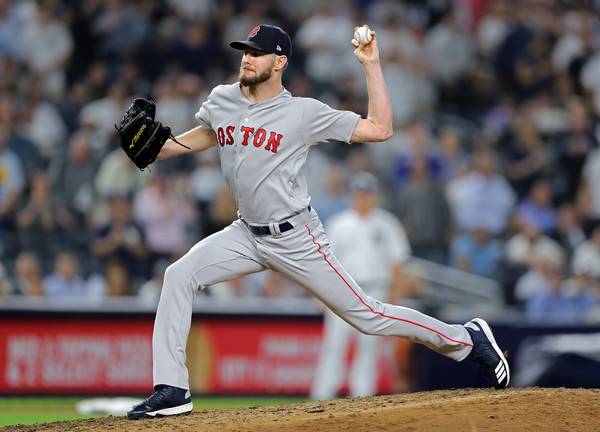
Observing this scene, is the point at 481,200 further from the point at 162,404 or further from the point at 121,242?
the point at 162,404

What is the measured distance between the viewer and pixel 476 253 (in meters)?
12.6

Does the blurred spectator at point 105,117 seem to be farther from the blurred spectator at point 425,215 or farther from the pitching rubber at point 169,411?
the pitching rubber at point 169,411

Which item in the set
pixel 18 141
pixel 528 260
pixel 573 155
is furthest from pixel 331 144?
pixel 18 141

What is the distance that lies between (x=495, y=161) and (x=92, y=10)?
6.38m

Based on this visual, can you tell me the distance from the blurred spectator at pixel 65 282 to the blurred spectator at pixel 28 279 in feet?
0.41

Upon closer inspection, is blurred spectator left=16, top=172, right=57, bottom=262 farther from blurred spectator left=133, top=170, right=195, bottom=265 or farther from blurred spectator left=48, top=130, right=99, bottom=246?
blurred spectator left=133, top=170, right=195, bottom=265

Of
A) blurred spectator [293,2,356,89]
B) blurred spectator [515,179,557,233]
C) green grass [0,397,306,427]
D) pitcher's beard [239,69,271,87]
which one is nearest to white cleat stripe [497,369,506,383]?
pitcher's beard [239,69,271,87]

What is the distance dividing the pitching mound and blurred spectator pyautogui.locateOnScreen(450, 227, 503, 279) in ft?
20.4

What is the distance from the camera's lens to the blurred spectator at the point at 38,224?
471 inches

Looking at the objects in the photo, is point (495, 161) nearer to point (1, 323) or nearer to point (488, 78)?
point (488, 78)

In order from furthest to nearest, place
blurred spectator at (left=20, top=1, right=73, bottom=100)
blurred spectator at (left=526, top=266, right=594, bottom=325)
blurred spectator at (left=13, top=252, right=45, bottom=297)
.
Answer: blurred spectator at (left=20, top=1, right=73, bottom=100), blurred spectator at (left=526, top=266, right=594, bottom=325), blurred spectator at (left=13, top=252, right=45, bottom=297)

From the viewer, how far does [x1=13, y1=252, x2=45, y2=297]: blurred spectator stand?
11.2 meters

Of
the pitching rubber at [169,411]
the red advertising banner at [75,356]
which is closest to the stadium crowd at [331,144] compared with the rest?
the red advertising banner at [75,356]

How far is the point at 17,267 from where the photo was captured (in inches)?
457
